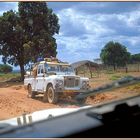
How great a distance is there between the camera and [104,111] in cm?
127

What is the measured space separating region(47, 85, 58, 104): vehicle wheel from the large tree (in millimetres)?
368

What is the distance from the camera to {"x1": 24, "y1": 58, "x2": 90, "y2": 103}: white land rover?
324 cm

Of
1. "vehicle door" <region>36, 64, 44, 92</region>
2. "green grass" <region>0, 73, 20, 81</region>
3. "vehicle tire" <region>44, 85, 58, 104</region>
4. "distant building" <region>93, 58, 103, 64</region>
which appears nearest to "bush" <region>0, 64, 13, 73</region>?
"green grass" <region>0, 73, 20, 81</region>

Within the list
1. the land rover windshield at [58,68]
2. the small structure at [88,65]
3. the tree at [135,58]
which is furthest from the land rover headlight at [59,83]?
the tree at [135,58]

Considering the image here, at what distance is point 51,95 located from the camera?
11.0ft

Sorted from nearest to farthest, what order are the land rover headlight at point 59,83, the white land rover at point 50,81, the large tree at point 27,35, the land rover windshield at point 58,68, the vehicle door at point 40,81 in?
the large tree at point 27,35, the white land rover at point 50,81, the land rover windshield at point 58,68, the vehicle door at point 40,81, the land rover headlight at point 59,83

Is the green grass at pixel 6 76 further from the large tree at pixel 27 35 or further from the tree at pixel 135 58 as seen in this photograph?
the tree at pixel 135 58

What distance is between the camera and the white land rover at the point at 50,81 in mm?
3237

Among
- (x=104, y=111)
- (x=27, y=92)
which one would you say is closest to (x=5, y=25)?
(x=27, y=92)

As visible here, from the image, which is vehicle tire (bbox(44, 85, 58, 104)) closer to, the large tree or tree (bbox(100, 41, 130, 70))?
the large tree

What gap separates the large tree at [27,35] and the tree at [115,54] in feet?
1.76

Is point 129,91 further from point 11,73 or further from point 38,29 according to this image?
point 38,29

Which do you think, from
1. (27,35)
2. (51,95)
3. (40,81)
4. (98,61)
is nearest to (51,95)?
(51,95)

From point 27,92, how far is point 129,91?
2.06 meters
